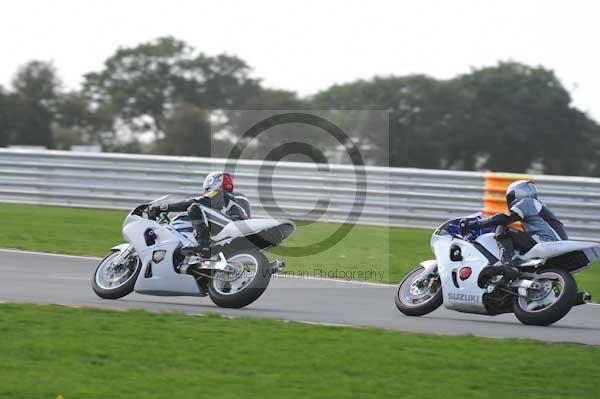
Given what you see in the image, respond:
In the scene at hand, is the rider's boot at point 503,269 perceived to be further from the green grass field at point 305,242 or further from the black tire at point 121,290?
the black tire at point 121,290

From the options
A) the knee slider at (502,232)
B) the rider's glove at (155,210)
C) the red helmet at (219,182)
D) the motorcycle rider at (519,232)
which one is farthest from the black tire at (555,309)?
the rider's glove at (155,210)

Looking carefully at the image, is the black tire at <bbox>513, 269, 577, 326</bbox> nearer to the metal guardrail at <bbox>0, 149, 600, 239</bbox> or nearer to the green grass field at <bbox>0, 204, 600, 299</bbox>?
the green grass field at <bbox>0, 204, 600, 299</bbox>

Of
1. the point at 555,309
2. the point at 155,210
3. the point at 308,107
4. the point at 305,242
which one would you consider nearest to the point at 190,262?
the point at 155,210

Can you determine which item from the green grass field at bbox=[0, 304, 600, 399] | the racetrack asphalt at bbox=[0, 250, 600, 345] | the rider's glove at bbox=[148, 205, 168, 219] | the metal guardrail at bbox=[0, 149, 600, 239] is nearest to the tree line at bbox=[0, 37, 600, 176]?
the metal guardrail at bbox=[0, 149, 600, 239]

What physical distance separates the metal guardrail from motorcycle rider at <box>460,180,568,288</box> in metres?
7.61

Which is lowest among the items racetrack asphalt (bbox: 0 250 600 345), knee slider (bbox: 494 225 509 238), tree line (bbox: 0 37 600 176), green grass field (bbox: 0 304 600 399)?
green grass field (bbox: 0 304 600 399)

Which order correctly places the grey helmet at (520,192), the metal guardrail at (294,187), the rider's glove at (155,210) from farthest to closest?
the metal guardrail at (294,187), the rider's glove at (155,210), the grey helmet at (520,192)

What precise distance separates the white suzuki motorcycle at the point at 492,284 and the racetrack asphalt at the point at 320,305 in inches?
5.9

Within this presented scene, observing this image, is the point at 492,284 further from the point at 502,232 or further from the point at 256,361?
the point at 256,361

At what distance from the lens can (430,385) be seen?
748cm

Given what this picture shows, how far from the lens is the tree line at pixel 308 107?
46.4 metres

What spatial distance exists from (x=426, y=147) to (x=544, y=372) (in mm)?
38891

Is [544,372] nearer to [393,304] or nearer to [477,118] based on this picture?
[393,304]

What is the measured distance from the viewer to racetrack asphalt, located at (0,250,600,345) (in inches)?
409
